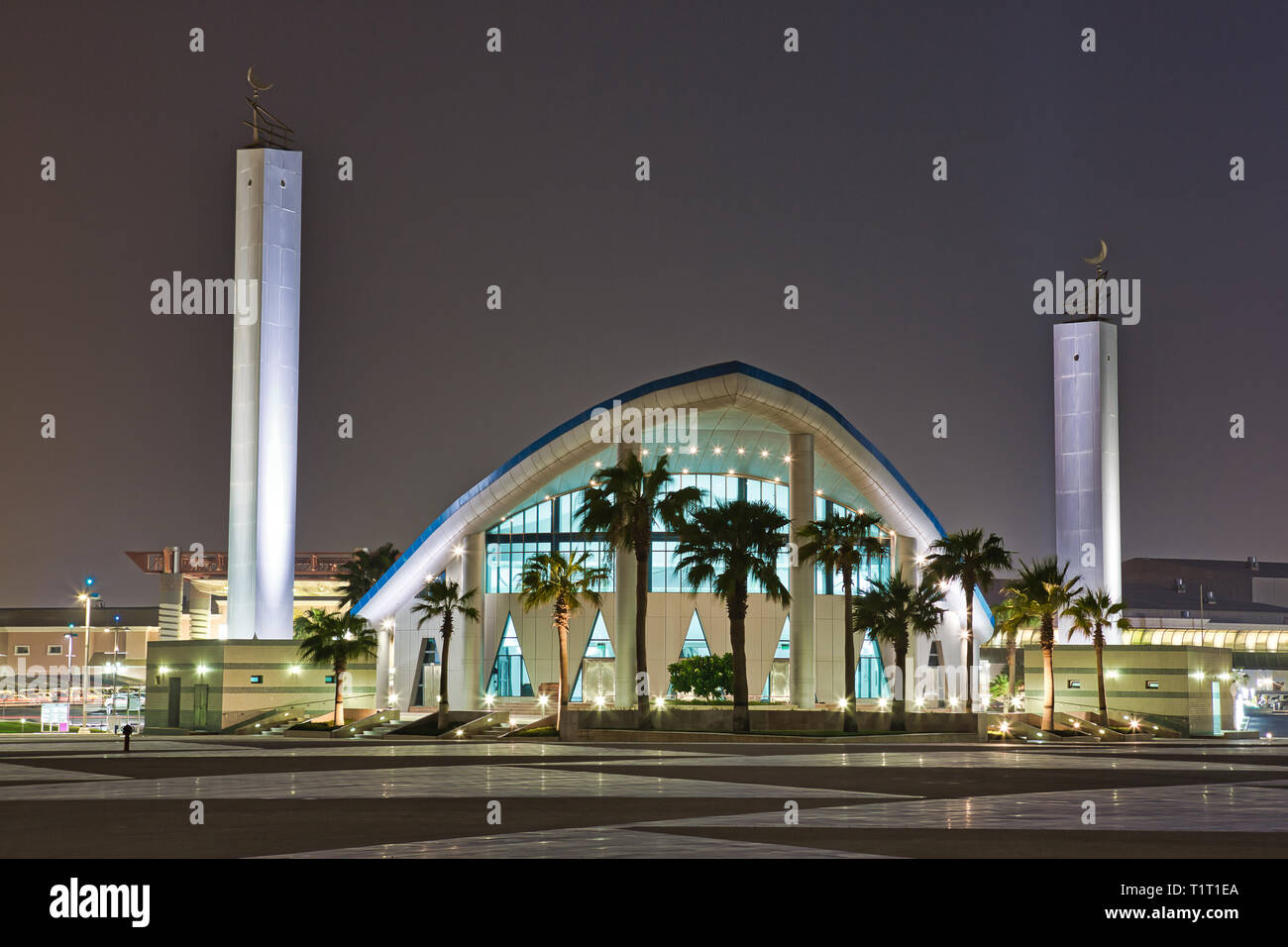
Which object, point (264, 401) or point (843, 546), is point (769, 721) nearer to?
point (843, 546)

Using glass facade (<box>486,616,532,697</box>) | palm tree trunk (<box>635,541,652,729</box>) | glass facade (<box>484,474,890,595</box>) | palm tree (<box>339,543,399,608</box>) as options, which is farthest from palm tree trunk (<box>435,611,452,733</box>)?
palm tree (<box>339,543,399,608</box>)

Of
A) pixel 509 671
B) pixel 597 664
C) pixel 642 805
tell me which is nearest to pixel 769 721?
pixel 597 664

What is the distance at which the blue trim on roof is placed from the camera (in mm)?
61000

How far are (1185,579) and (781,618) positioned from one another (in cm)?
11436

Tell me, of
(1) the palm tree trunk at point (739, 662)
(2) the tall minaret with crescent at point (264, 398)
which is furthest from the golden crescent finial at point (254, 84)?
(1) the palm tree trunk at point (739, 662)

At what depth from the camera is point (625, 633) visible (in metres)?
58.4

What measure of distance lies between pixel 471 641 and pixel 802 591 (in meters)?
17.1

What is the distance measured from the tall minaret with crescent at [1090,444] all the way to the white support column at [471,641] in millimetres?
30753

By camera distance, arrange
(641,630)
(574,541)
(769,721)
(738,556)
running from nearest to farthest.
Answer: (738,556)
(769,721)
(641,630)
(574,541)

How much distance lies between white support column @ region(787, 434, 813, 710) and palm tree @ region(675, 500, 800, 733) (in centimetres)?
772

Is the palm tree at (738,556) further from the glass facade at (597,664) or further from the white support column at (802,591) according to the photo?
the glass facade at (597,664)

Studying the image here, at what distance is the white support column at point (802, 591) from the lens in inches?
2327

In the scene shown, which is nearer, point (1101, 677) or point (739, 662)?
point (739, 662)

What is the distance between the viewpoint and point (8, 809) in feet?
66.1
